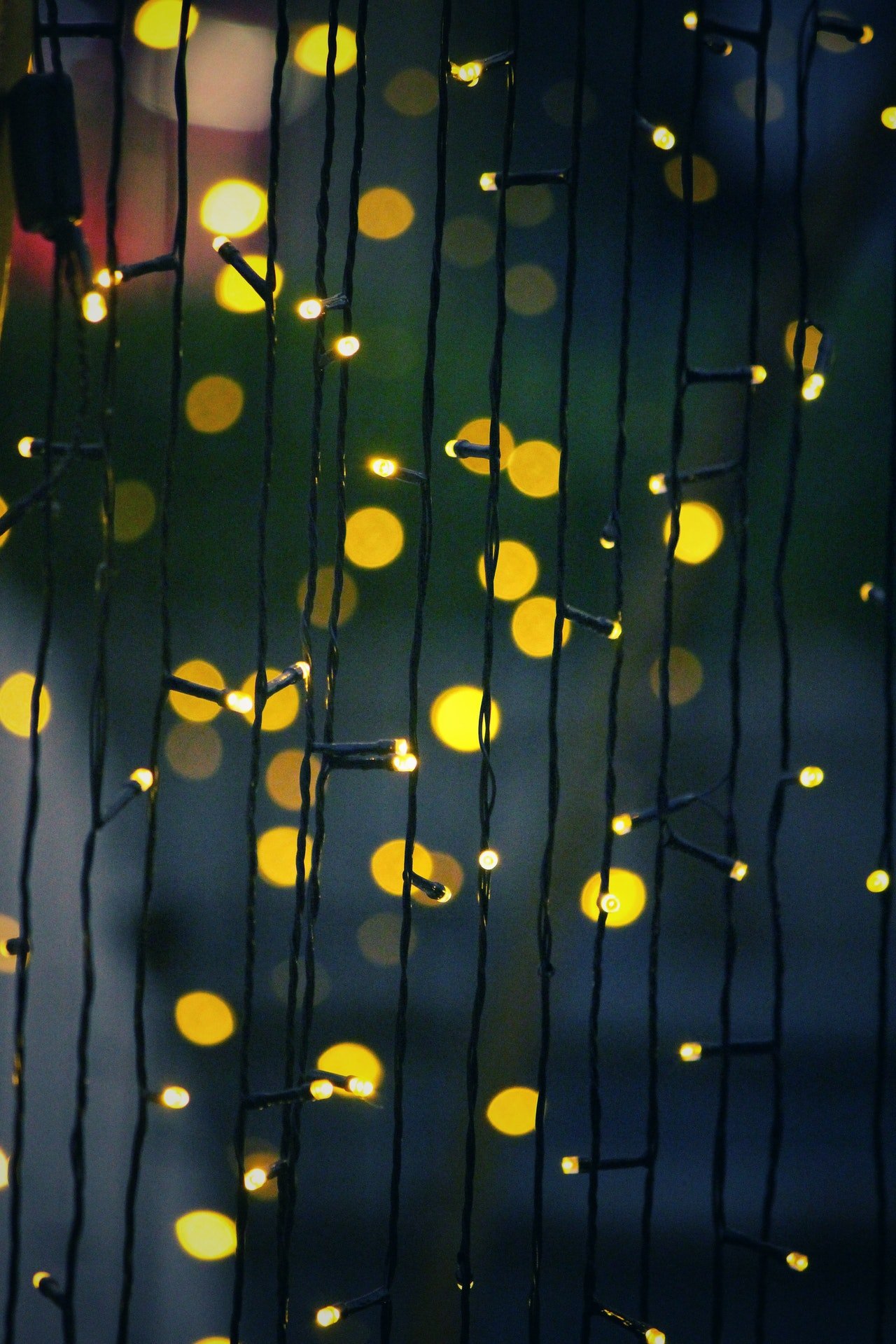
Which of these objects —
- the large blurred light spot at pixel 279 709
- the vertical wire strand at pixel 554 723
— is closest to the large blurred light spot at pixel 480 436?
the large blurred light spot at pixel 279 709

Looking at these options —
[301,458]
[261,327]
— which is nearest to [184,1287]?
[301,458]

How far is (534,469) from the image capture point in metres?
1.73

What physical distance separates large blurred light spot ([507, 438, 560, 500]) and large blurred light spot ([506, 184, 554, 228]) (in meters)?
0.39

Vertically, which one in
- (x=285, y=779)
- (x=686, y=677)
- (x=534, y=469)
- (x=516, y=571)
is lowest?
(x=285, y=779)

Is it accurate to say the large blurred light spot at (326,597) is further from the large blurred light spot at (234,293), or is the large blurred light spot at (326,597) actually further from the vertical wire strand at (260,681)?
the vertical wire strand at (260,681)

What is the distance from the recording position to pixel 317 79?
1.74m

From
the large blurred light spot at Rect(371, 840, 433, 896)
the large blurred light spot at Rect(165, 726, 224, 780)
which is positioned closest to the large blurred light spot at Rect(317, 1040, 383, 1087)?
the large blurred light spot at Rect(371, 840, 433, 896)

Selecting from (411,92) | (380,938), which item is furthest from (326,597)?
(411,92)

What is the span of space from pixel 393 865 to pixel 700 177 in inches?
53.1

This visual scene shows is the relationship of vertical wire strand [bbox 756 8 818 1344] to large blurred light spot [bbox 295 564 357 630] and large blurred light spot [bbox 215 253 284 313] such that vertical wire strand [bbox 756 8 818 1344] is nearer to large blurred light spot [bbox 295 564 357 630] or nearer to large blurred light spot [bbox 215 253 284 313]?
large blurred light spot [bbox 295 564 357 630]

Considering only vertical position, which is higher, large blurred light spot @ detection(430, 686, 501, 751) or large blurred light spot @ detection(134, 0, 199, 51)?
large blurred light spot @ detection(134, 0, 199, 51)

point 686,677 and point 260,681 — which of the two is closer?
point 260,681

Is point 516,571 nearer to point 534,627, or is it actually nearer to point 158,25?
point 534,627

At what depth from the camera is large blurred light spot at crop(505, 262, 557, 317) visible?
5.71ft
